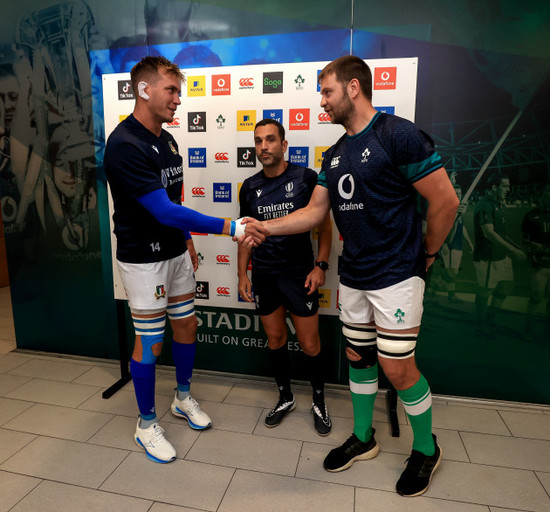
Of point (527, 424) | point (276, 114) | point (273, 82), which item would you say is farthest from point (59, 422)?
point (527, 424)

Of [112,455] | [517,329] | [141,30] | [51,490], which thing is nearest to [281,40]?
[141,30]

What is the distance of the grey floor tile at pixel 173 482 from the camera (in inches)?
67.1

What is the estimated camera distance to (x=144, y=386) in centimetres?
201

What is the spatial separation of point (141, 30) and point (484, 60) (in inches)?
82.2

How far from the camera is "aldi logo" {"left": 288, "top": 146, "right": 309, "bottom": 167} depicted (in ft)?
7.80

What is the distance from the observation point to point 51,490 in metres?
1.75

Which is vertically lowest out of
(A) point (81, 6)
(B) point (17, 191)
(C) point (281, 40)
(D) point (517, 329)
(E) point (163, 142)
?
(D) point (517, 329)

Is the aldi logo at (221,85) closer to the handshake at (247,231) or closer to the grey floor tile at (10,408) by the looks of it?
the handshake at (247,231)

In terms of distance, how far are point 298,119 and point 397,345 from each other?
55.7 inches

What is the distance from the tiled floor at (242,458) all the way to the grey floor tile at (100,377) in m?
0.06

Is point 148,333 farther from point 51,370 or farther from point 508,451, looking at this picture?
point 508,451

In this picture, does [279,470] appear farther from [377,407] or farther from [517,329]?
[517,329]

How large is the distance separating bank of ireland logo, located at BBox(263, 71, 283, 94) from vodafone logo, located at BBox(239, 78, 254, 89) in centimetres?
8

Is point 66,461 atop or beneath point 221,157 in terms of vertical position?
beneath
